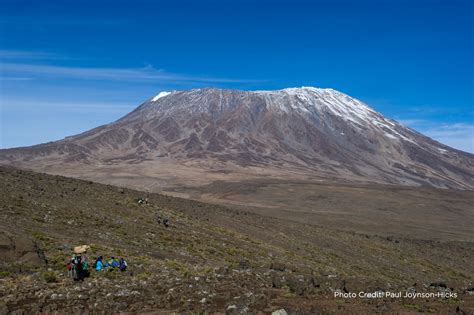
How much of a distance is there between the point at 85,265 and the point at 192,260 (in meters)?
7.28

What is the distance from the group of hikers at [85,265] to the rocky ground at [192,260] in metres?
0.40

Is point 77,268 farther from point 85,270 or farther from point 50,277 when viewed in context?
point 50,277

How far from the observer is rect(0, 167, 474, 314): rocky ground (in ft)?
48.9

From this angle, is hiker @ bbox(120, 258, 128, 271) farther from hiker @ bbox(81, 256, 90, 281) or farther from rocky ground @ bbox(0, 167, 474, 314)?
hiker @ bbox(81, 256, 90, 281)

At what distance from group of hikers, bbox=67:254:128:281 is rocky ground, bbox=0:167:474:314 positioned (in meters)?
0.40

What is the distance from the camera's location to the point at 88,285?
16.5 metres

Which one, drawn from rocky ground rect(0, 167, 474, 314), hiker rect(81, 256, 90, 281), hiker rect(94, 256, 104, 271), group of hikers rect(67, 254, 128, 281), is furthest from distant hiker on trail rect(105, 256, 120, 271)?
hiker rect(81, 256, 90, 281)

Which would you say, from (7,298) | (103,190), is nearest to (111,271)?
(7,298)

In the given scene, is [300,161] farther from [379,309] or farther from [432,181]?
[379,309]

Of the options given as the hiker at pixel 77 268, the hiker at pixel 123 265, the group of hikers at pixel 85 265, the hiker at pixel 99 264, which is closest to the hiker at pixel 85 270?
the group of hikers at pixel 85 265

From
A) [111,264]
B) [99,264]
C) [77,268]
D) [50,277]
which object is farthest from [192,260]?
[50,277]

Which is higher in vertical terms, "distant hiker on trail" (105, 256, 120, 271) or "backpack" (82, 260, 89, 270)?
"backpack" (82, 260, 89, 270)

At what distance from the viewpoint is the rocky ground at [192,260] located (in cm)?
1489

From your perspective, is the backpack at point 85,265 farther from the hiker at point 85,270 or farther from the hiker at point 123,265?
the hiker at point 123,265
